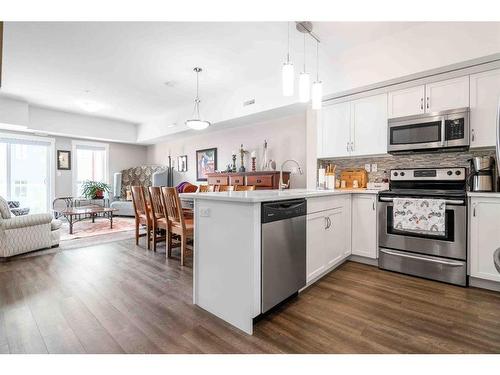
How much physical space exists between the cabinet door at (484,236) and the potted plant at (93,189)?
8.03 metres

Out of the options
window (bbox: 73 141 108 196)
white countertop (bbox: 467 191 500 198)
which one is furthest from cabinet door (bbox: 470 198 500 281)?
window (bbox: 73 141 108 196)

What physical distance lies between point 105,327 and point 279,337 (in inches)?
47.4

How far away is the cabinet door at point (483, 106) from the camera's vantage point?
7.96ft

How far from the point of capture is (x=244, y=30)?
2789mm

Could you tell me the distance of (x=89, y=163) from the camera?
746cm

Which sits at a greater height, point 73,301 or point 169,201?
point 169,201

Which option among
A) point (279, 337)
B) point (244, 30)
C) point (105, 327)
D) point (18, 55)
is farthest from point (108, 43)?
point (279, 337)

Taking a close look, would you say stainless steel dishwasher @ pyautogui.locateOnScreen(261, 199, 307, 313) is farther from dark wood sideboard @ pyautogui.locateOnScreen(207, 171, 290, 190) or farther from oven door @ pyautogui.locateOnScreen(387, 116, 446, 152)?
dark wood sideboard @ pyautogui.locateOnScreen(207, 171, 290, 190)

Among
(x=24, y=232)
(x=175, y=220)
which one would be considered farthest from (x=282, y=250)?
(x=24, y=232)

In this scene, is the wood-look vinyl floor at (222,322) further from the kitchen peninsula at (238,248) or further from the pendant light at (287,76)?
the pendant light at (287,76)

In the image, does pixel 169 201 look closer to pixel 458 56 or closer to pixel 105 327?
pixel 105 327

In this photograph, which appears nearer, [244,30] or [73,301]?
[73,301]

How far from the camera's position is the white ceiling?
277 centimetres

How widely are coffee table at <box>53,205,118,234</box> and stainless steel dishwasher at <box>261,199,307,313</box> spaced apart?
467 cm
